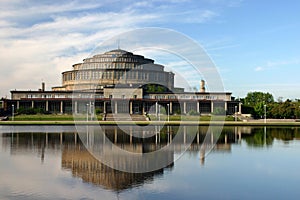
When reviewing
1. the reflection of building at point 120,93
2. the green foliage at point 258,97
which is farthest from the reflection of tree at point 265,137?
the green foliage at point 258,97

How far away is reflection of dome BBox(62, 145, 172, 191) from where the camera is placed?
15289 mm

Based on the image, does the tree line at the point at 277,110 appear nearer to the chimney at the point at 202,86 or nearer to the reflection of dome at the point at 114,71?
the chimney at the point at 202,86

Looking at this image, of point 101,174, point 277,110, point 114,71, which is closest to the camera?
point 101,174

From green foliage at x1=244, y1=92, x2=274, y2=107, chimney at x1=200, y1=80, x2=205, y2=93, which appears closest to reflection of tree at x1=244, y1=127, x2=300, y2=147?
chimney at x1=200, y1=80, x2=205, y2=93

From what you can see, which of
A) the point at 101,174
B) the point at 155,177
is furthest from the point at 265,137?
the point at 101,174

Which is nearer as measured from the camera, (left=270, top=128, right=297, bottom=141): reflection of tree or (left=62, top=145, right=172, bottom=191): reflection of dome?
(left=62, top=145, right=172, bottom=191): reflection of dome

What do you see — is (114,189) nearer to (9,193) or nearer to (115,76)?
(9,193)

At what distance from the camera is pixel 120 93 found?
279 ft

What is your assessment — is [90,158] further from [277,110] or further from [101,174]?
[277,110]

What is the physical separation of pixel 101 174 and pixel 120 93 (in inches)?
2688

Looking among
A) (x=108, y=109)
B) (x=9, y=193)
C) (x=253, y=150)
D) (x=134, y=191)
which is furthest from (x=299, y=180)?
(x=108, y=109)

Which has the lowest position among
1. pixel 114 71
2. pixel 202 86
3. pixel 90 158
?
pixel 90 158

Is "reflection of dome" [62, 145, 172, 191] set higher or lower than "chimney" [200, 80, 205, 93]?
lower

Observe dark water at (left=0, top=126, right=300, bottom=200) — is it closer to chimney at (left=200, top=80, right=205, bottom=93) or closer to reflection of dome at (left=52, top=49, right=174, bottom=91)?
reflection of dome at (left=52, top=49, right=174, bottom=91)
